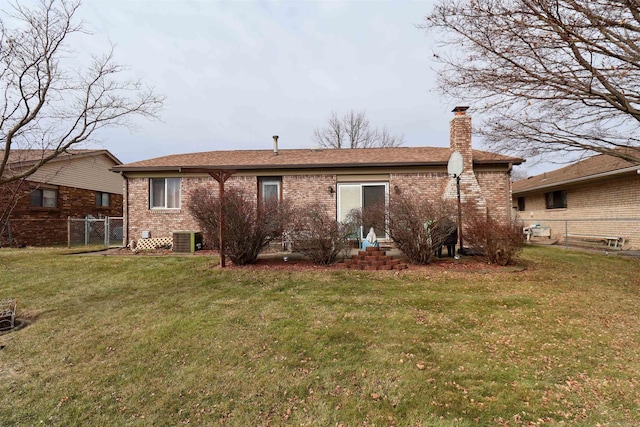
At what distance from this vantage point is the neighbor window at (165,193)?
11922mm

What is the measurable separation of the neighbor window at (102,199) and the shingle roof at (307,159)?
360 inches

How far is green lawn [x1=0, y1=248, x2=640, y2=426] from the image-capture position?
2691 millimetres

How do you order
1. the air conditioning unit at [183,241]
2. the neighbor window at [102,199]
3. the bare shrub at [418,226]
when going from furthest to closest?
the neighbor window at [102,199], the air conditioning unit at [183,241], the bare shrub at [418,226]

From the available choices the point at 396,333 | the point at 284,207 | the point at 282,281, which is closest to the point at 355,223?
the point at 284,207

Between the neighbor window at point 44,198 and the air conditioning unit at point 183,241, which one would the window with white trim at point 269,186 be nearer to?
the air conditioning unit at point 183,241

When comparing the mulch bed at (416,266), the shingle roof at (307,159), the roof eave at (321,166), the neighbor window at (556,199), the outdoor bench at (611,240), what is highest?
the shingle roof at (307,159)

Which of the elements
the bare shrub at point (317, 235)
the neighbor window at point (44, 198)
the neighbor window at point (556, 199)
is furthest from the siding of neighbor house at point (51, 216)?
→ the neighbor window at point (556, 199)

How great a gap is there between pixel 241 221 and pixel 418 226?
416 cm

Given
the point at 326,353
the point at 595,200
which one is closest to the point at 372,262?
the point at 326,353

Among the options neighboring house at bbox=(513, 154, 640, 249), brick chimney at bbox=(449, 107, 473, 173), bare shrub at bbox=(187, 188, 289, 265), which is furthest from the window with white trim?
neighboring house at bbox=(513, 154, 640, 249)

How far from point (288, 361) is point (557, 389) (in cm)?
253

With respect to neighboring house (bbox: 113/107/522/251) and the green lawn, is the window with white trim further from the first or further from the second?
the green lawn

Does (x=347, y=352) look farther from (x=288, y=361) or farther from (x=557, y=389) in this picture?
(x=557, y=389)

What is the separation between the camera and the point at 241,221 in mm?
7512
